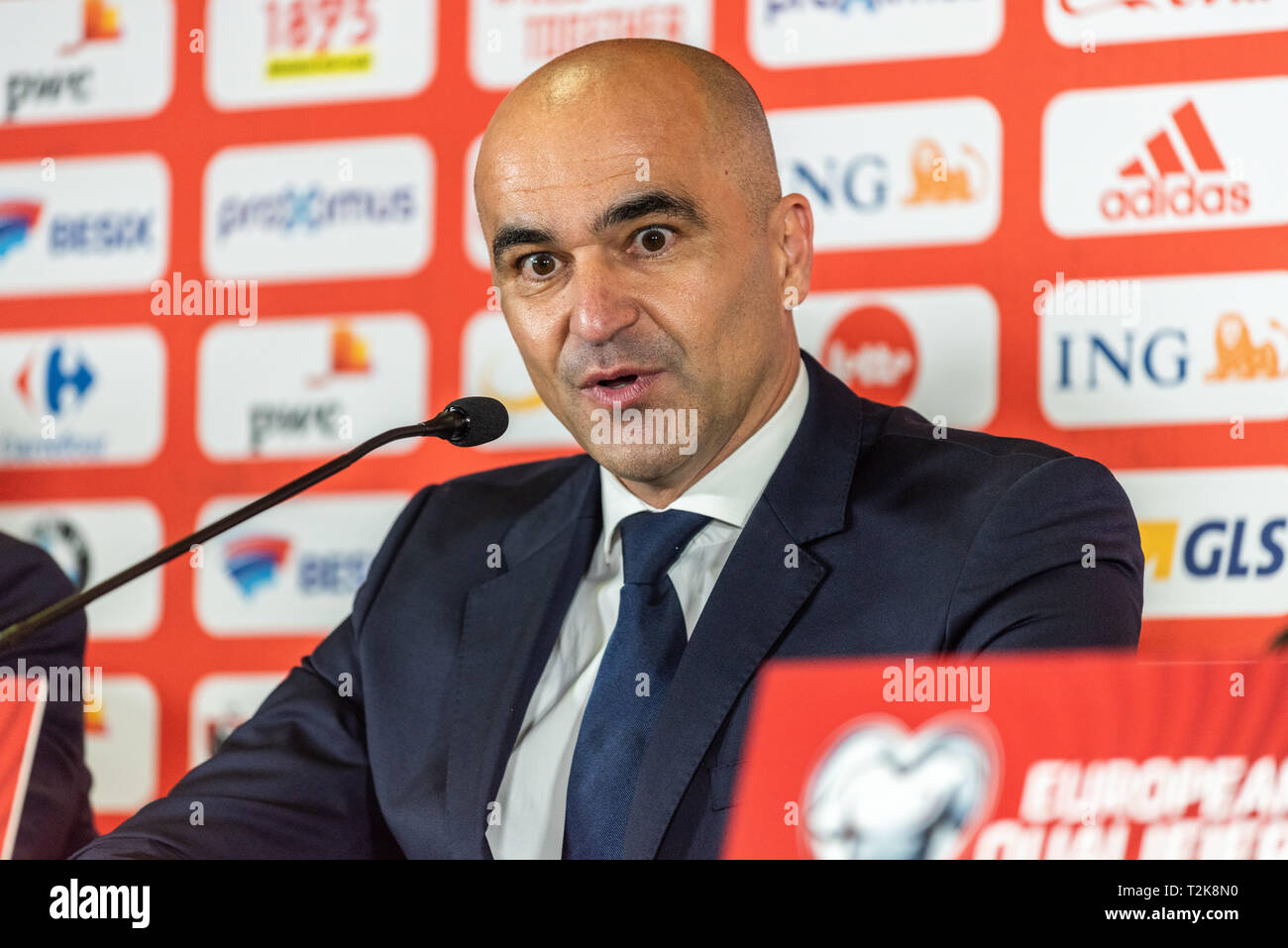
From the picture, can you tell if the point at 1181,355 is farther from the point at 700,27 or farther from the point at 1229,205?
the point at 700,27

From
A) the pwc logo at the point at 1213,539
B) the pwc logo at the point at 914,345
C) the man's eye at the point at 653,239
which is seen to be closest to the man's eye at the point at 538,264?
the man's eye at the point at 653,239

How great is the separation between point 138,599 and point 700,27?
1.42 m

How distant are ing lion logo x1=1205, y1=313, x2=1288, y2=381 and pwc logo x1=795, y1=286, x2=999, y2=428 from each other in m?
0.32

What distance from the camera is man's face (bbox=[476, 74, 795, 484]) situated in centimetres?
163

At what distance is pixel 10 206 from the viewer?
106 inches

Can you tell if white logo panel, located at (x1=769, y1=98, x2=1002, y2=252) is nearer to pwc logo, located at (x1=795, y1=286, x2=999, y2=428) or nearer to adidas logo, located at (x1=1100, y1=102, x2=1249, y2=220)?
pwc logo, located at (x1=795, y1=286, x2=999, y2=428)

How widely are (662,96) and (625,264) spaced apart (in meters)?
0.21

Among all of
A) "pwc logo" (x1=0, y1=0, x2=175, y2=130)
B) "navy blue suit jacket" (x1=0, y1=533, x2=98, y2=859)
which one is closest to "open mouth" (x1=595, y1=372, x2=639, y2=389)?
"navy blue suit jacket" (x1=0, y1=533, x2=98, y2=859)

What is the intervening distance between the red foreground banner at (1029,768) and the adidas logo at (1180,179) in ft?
4.48

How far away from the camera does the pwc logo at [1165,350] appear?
6.64ft

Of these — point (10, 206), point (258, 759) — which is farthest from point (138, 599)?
point (258, 759)

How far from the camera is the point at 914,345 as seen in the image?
7.13ft

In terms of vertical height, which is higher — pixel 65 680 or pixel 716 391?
pixel 716 391

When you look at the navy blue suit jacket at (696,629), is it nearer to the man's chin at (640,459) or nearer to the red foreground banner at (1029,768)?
the man's chin at (640,459)
